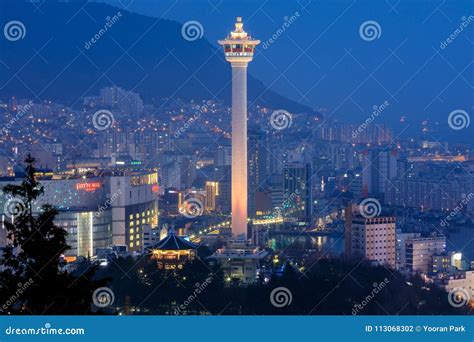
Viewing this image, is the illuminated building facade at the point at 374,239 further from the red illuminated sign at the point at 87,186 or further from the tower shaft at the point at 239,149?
the red illuminated sign at the point at 87,186

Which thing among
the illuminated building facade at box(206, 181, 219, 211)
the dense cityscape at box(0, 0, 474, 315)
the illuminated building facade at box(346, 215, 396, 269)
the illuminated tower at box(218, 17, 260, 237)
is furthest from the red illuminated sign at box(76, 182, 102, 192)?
the illuminated building facade at box(346, 215, 396, 269)

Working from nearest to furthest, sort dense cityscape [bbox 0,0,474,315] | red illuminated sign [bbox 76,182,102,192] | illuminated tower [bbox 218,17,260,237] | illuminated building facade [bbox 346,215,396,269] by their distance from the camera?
dense cityscape [bbox 0,0,474,315] → illuminated building facade [bbox 346,215,396,269] → red illuminated sign [bbox 76,182,102,192] → illuminated tower [bbox 218,17,260,237]

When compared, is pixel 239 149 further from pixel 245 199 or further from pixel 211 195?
pixel 211 195

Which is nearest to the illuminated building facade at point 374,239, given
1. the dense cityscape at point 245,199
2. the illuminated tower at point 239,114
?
the dense cityscape at point 245,199

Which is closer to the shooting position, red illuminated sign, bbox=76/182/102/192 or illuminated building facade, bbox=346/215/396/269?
illuminated building facade, bbox=346/215/396/269

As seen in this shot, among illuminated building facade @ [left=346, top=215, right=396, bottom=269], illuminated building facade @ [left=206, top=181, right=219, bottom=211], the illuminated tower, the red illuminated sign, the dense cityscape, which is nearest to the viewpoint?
the dense cityscape

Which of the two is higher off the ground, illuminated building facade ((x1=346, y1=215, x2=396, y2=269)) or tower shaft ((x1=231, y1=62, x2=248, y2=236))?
tower shaft ((x1=231, y1=62, x2=248, y2=236))

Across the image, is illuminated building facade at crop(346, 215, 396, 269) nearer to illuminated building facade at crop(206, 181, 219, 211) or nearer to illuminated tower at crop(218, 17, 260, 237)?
illuminated tower at crop(218, 17, 260, 237)
